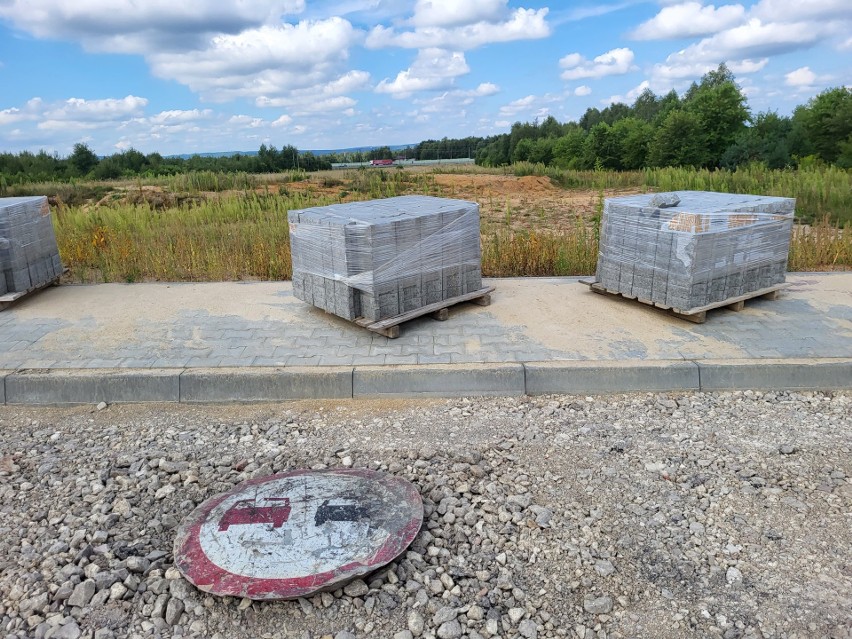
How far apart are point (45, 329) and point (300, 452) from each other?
383 cm

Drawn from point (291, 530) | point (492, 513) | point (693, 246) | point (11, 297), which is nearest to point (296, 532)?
point (291, 530)

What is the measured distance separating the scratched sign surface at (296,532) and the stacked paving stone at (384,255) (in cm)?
236

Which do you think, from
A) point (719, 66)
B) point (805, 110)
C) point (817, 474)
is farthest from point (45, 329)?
point (719, 66)

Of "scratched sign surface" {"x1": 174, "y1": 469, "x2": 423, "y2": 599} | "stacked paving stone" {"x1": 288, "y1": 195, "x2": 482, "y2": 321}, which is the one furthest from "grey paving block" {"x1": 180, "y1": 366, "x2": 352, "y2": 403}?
"scratched sign surface" {"x1": 174, "y1": 469, "x2": 423, "y2": 599}

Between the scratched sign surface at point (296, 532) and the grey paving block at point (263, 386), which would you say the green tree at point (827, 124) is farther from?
the scratched sign surface at point (296, 532)

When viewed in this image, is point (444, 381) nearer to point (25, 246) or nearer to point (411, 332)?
point (411, 332)

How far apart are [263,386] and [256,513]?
6.30 feet

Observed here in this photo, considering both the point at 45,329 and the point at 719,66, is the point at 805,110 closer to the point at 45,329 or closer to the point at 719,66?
the point at 719,66

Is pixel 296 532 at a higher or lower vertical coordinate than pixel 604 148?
lower

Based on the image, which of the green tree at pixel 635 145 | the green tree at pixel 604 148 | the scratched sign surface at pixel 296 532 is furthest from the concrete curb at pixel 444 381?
the green tree at pixel 604 148

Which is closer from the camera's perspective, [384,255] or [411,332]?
[384,255]

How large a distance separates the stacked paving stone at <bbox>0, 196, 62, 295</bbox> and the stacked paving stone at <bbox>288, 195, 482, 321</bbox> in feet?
11.0

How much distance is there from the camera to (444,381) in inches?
205

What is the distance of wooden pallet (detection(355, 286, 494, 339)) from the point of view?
589 centimetres
